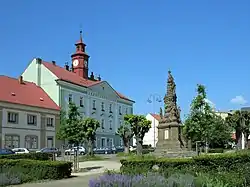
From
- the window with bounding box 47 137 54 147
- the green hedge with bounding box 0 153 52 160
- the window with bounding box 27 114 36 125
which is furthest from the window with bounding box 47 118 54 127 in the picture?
the green hedge with bounding box 0 153 52 160

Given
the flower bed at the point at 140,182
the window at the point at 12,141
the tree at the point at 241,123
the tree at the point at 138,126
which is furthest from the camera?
the tree at the point at 241,123

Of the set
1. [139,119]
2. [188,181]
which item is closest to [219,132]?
[139,119]

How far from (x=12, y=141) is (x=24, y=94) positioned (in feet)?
30.3

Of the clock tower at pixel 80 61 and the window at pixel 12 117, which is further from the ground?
the clock tower at pixel 80 61

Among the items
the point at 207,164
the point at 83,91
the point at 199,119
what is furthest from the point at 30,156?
the point at 83,91

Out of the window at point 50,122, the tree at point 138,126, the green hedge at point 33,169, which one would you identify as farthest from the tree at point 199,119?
the green hedge at point 33,169

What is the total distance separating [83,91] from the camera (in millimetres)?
80250

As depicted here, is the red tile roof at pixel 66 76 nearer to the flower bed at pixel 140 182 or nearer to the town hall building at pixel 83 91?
the town hall building at pixel 83 91

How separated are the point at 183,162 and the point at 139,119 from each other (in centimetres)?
4156

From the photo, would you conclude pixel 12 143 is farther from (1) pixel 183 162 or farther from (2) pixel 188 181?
(2) pixel 188 181

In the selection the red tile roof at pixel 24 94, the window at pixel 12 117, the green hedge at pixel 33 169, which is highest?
the red tile roof at pixel 24 94

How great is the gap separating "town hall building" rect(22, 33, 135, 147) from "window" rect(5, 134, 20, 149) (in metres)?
12.5

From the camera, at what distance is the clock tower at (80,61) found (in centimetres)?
8875

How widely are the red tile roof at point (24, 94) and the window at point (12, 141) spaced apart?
4969mm
